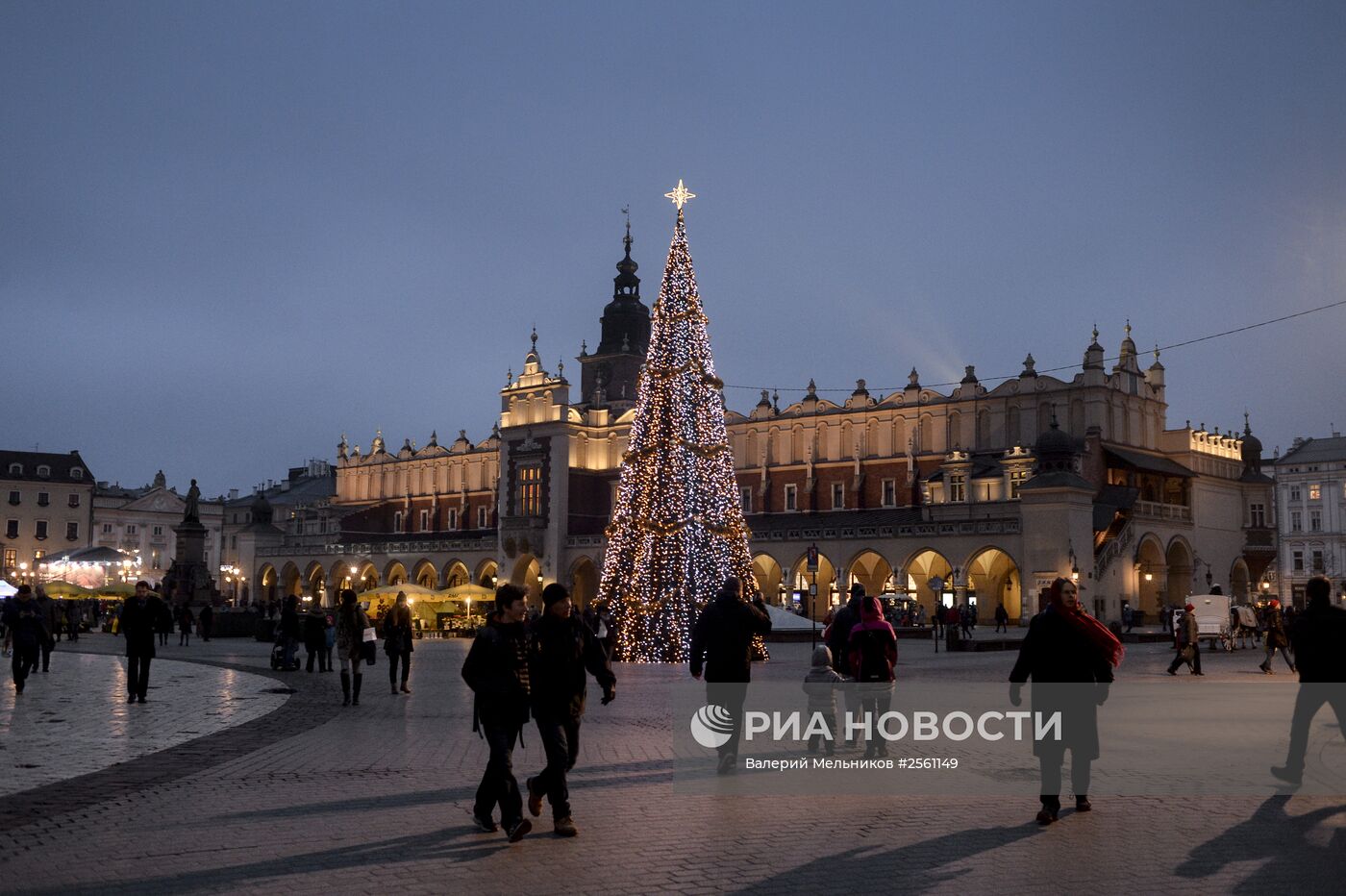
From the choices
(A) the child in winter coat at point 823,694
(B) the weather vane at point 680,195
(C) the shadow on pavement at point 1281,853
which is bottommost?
(C) the shadow on pavement at point 1281,853

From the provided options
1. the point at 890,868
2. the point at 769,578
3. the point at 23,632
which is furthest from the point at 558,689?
the point at 769,578

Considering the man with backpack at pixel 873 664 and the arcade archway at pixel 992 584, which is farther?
the arcade archway at pixel 992 584

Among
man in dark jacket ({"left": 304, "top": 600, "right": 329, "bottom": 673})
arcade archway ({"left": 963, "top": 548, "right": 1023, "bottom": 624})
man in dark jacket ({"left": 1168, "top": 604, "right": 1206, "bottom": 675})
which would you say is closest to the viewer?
man in dark jacket ({"left": 1168, "top": 604, "right": 1206, "bottom": 675})

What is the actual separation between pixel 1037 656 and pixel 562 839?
3.61m

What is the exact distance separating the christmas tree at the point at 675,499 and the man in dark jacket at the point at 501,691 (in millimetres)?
20063

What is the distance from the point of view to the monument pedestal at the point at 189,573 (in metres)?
50.2

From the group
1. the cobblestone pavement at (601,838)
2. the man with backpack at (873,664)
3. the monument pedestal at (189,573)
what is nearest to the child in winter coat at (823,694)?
the man with backpack at (873,664)

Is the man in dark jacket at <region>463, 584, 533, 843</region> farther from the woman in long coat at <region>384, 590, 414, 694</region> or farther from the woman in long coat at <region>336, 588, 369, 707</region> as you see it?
the woman in long coat at <region>384, 590, 414, 694</region>

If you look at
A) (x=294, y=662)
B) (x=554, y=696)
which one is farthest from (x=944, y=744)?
(x=294, y=662)

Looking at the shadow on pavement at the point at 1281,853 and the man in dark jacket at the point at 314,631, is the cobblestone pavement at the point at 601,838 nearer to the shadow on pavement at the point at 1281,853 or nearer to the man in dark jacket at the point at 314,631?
the shadow on pavement at the point at 1281,853

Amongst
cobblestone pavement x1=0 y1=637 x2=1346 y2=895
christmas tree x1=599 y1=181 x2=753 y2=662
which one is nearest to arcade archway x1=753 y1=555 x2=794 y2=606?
christmas tree x1=599 y1=181 x2=753 y2=662

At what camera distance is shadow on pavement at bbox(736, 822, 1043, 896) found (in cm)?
645

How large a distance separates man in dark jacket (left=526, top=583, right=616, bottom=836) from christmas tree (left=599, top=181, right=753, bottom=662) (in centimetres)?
1957

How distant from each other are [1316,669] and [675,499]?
64.5 ft
